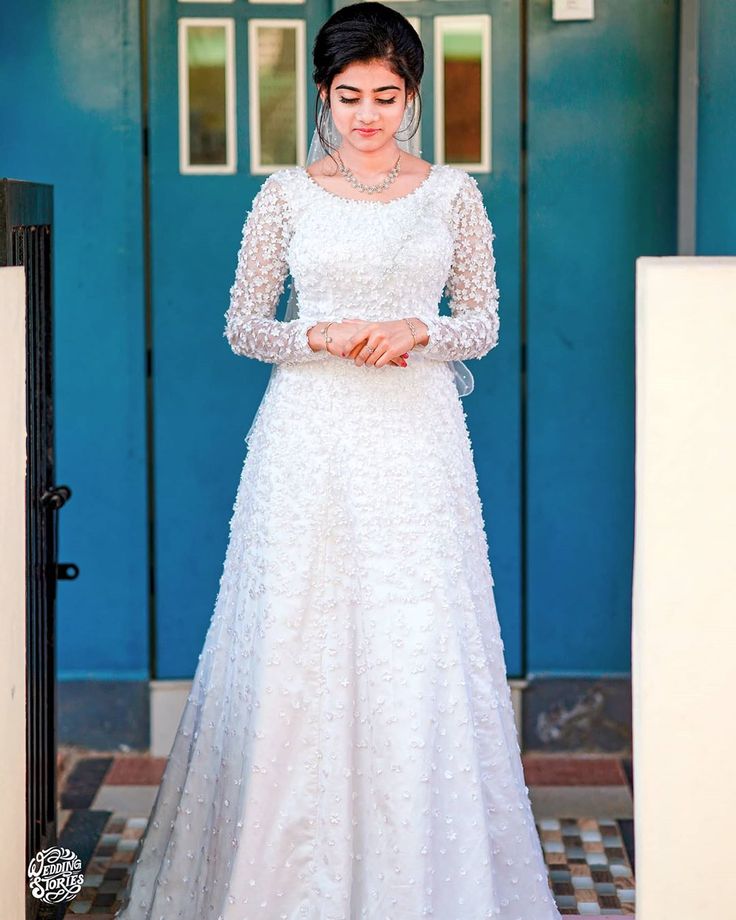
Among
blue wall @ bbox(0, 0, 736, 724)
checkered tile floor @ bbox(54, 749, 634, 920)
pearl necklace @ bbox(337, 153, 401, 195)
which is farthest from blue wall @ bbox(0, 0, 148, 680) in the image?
pearl necklace @ bbox(337, 153, 401, 195)

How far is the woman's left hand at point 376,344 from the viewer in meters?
3.35

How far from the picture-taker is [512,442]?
4844 mm

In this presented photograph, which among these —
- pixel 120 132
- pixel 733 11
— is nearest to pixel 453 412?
pixel 733 11

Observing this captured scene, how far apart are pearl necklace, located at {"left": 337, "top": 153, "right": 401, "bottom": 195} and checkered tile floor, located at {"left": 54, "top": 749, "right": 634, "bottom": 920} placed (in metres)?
1.72

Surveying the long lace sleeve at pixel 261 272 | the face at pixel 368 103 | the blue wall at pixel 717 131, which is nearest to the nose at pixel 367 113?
the face at pixel 368 103

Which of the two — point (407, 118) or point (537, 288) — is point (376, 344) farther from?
point (537, 288)

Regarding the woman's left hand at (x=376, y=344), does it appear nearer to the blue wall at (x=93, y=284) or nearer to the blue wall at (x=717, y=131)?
the blue wall at (x=717, y=131)

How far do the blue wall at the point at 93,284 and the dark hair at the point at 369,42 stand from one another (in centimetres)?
132

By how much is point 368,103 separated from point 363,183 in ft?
0.63

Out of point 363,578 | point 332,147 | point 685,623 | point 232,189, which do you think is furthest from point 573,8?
point 685,623

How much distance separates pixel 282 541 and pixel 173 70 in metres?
1.75

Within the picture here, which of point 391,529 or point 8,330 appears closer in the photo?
point 8,330

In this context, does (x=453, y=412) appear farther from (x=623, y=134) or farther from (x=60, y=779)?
(x=60, y=779)

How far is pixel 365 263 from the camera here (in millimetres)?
3529
